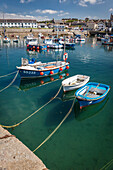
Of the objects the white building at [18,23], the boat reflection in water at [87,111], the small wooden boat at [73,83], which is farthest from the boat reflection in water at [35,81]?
the white building at [18,23]

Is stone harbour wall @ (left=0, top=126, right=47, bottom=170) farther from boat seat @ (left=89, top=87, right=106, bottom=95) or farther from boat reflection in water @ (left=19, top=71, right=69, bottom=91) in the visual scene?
boat reflection in water @ (left=19, top=71, right=69, bottom=91)

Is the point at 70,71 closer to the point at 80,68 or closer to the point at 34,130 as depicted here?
the point at 80,68

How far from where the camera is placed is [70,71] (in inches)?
1048

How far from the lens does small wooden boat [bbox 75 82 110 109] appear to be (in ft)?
43.5

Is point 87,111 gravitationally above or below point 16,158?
A: below

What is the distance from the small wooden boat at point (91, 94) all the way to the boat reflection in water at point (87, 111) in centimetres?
55

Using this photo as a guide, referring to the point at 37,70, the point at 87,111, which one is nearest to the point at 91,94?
the point at 87,111

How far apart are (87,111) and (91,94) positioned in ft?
7.03

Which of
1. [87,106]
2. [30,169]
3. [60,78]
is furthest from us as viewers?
[60,78]

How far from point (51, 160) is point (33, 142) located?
197 cm

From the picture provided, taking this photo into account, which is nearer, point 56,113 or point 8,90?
point 56,113

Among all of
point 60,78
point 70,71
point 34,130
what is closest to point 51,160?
point 34,130

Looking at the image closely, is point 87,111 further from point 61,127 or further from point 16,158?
point 16,158

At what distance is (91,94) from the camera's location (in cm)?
1484
